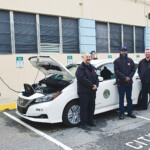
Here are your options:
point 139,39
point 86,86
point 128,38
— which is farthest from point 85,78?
point 139,39

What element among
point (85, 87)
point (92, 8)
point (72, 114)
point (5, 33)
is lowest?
point (72, 114)

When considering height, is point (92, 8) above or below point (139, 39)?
above

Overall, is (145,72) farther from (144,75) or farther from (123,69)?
(123,69)

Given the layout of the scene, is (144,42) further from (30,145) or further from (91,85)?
(30,145)

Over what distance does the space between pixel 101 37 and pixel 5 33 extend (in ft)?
17.3

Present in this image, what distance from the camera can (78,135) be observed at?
4.49 meters

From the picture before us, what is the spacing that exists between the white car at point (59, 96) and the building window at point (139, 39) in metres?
8.60

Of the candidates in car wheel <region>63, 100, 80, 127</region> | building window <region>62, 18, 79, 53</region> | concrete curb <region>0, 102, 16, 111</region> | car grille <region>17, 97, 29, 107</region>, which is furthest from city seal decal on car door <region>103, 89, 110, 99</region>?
building window <region>62, 18, 79, 53</region>

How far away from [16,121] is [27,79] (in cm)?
360

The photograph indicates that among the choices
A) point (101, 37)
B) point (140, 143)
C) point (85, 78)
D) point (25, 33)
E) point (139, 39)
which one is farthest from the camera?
point (139, 39)

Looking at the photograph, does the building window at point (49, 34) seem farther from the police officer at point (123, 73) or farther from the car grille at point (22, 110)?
the police officer at point (123, 73)

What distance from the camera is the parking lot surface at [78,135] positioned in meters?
3.95

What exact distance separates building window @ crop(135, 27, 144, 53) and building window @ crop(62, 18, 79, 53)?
16.4 feet

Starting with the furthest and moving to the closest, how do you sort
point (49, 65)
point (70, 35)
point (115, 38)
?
point (115, 38)
point (70, 35)
point (49, 65)
